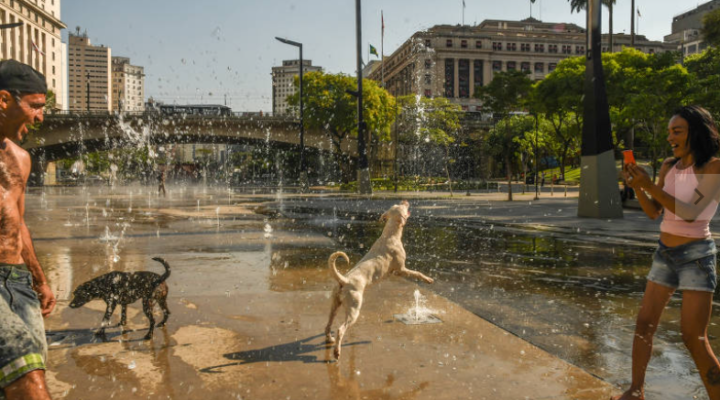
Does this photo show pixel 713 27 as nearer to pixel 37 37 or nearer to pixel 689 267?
pixel 689 267

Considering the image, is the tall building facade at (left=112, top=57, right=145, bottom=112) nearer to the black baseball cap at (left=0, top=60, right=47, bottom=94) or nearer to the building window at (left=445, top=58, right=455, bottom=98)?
the building window at (left=445, top=58, right=455, bottom=98)

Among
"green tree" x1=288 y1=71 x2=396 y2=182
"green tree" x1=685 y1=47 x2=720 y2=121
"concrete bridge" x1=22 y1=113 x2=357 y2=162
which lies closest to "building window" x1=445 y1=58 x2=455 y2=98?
"concrete bridge" x1=22 y1=113 x2=357 y2=162

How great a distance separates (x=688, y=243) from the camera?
339 centimetres

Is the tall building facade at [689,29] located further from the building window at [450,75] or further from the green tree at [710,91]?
the green tree at [710,91]

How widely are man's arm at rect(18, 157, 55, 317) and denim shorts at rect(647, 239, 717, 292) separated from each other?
345 centimetres

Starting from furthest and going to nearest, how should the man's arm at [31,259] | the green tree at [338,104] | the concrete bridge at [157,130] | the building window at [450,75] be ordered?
the building window at [450,75], the concrete bridge at [157,130], the green tree at [338,104], the man's arm at [31,259]

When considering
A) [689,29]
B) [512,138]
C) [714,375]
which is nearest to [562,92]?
[512,138]

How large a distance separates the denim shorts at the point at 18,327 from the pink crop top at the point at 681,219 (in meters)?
3.42

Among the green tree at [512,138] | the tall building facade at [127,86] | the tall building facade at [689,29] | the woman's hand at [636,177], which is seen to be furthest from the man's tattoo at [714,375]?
the tall building facade at [689,29]

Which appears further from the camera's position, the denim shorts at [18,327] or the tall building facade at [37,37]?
the tall building facade at [37,37]

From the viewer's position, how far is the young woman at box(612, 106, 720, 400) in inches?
131

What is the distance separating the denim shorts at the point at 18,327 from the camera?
7.61 ft

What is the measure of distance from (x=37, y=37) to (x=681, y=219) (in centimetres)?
13410

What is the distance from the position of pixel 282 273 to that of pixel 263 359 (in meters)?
3.79
